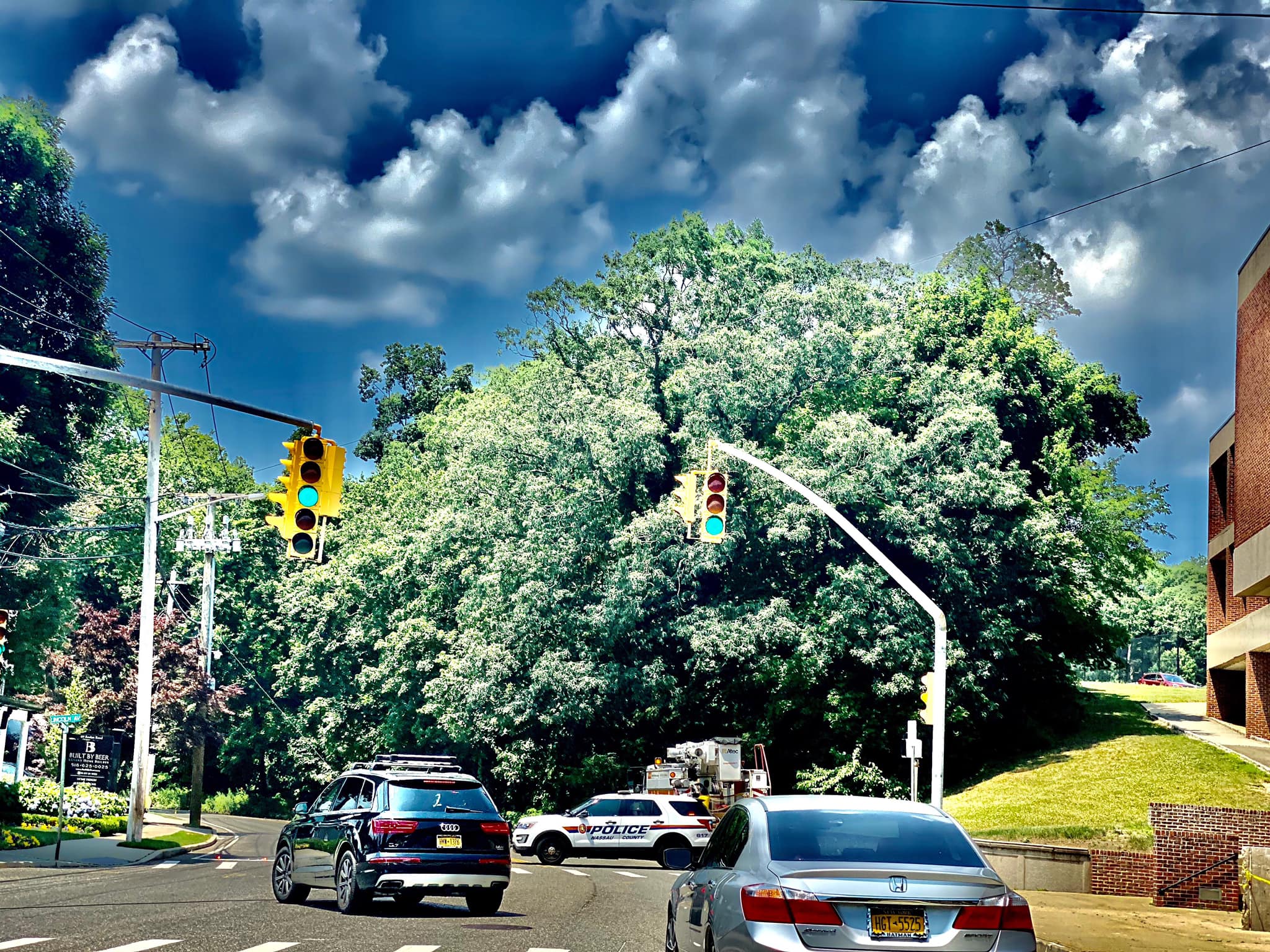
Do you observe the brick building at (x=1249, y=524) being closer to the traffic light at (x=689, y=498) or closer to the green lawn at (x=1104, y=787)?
the green lawn at (x=1104, y=787)

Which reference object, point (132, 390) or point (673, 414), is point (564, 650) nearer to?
point (673, 414)

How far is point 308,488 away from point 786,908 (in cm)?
1214

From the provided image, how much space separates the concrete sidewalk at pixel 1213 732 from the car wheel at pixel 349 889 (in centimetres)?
3033

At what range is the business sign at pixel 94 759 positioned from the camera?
36000 millimetres

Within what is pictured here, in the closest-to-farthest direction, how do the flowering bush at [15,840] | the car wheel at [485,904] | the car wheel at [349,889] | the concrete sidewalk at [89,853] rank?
the car wheel at [349,889], the car wheel at [485,904], the concrete sidewalk at [89,853], the flowering bush at [15,840]

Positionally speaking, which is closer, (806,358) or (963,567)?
(963,567)

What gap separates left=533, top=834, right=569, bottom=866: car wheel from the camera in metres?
33.6

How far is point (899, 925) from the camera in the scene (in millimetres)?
7949

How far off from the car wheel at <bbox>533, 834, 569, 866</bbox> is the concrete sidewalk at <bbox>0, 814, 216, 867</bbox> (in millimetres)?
8908

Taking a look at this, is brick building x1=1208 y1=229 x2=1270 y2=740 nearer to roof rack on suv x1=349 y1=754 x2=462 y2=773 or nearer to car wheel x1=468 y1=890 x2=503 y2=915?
roof rack on suv x1=349 y1=754 x2=462 y2=773

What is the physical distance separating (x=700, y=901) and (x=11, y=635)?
1630 inches

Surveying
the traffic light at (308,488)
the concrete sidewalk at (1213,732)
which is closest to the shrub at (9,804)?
the traffic light at (308,488)

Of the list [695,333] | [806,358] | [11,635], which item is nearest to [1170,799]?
[806,358]

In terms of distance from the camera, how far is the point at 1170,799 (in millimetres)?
37219
